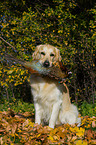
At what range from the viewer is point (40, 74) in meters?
3.13

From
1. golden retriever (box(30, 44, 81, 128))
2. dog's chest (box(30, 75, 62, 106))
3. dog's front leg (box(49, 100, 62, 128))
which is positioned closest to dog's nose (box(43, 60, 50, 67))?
golden retriever (box(30, 44, 81, 128))

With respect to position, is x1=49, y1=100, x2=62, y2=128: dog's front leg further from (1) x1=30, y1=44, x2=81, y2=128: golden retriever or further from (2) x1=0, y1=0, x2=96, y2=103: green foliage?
(2) x1=0, y1=0, x2=96, y2=103: green foliage

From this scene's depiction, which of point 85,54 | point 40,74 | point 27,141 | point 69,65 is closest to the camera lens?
point 27,141

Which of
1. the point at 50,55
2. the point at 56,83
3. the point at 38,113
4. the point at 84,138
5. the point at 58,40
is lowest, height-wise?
the point at 38,113

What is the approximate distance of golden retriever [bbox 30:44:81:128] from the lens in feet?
10.2

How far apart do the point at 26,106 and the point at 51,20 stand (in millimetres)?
3192

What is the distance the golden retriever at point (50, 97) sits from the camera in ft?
10.2

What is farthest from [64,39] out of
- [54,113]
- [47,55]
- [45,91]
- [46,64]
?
[54,113]

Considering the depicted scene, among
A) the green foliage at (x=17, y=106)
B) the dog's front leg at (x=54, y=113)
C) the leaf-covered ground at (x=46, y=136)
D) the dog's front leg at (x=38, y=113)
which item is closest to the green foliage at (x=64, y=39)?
the green foliage at (x=17, y=106)

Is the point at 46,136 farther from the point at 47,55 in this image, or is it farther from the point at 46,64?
the point at 47,55

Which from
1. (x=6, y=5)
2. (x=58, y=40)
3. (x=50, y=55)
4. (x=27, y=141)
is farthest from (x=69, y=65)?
(x=27, y=141)

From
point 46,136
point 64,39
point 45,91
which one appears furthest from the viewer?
point 64,39

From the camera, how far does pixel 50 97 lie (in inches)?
122

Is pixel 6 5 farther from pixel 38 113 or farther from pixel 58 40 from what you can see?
pixel 38 113
